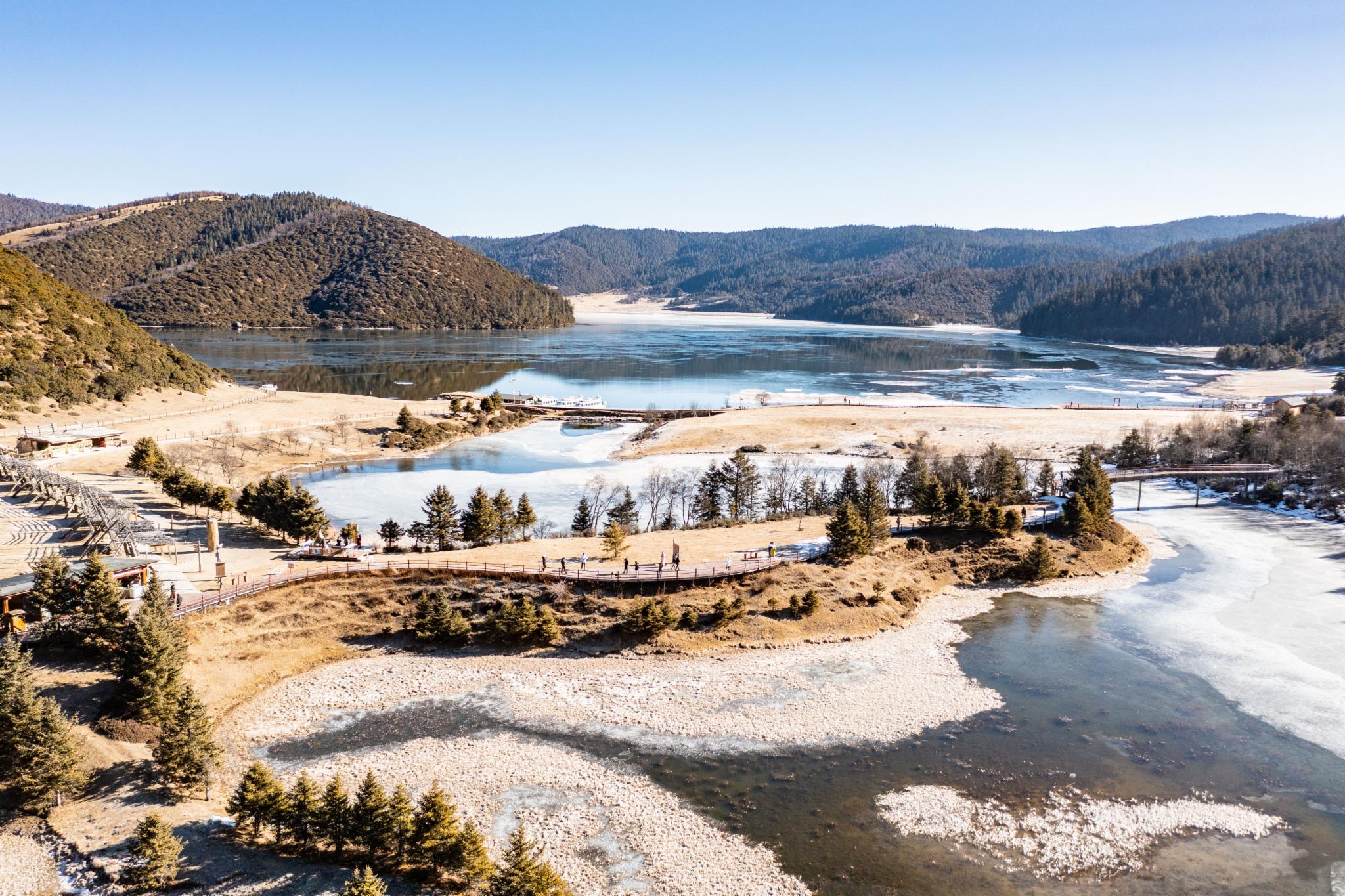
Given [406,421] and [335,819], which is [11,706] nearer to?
[335,819]

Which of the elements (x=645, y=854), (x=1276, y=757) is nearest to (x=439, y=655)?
(x=645, y=854)

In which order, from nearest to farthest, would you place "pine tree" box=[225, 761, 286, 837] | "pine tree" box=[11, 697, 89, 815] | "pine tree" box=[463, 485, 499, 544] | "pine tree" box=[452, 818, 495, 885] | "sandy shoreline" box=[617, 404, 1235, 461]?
"pine tree" box=[452, 818, 495, 885] → "pine tree" box=[225, 761, 286, 837] → "pine tree" box=[11, 697, 89, 815] → "pine tree" box=[463, 485, 499, 544] → "sandy shoreline" box=[617, 404, 1235, 461]

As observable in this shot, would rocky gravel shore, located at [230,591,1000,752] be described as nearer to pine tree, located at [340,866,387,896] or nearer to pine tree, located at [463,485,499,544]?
pine tree, located at [463,485,499,544]

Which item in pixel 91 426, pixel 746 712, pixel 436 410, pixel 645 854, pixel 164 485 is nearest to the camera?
pixel 645 854

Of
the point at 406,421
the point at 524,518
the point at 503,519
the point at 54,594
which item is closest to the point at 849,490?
the point at 524,518

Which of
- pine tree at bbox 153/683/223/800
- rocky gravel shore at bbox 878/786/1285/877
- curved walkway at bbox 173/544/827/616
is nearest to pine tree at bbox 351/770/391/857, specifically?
pine tree at bbox 153/683/223/800

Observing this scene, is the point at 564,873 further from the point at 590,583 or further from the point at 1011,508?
the point at 1011,508

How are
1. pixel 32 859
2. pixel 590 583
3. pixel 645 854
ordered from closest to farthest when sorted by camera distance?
pixel 32 859 → pixel 645 854 → pixel 590 583
